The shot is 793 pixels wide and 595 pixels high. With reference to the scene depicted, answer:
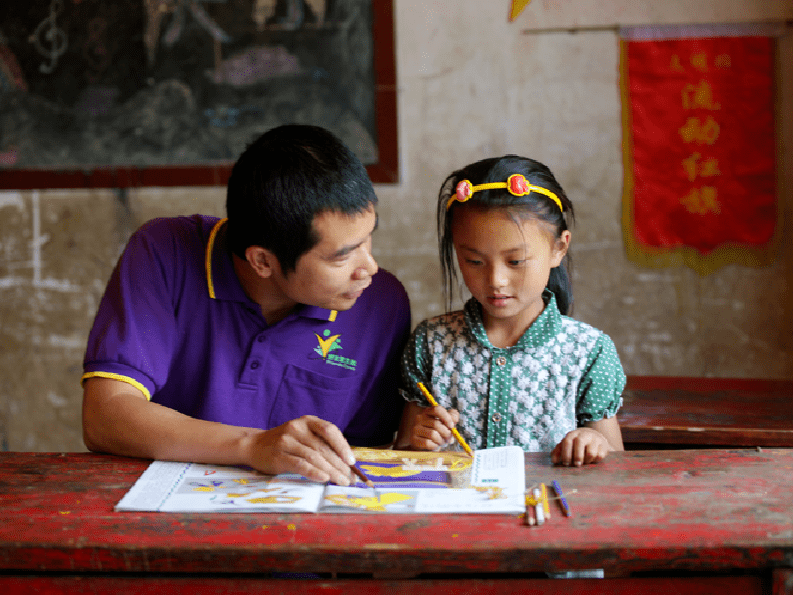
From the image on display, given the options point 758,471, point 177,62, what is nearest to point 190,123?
point 177,62

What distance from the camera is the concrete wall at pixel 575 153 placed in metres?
2.96

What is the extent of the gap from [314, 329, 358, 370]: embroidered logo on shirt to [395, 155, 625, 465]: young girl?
14cm

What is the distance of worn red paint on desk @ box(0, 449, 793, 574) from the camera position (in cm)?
101

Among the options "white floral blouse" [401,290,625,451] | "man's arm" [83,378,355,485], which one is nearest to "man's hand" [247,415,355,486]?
"man's arm" [83,378,355,485]

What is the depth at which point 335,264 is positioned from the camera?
1.52 meters

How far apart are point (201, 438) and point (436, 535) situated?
0.50 m

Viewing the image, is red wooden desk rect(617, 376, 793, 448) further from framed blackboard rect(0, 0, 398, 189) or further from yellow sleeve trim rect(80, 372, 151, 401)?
framed blackboard rect(0, 0, 398, 189)

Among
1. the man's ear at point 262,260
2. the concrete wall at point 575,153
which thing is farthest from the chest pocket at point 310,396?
the concrete wall at point 575,153

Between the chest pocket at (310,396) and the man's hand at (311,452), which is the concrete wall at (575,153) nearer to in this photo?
the chest pocket at (310,396)

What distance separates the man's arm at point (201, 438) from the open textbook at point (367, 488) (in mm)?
23

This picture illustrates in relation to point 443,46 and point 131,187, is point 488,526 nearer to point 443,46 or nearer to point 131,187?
point 443,46

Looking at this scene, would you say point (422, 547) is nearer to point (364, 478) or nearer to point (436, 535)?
point (436, 535)

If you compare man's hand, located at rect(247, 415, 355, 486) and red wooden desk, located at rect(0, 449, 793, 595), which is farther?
man's hand, located at rect(247, 415, 355, 486)

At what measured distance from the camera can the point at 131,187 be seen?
128 inches
